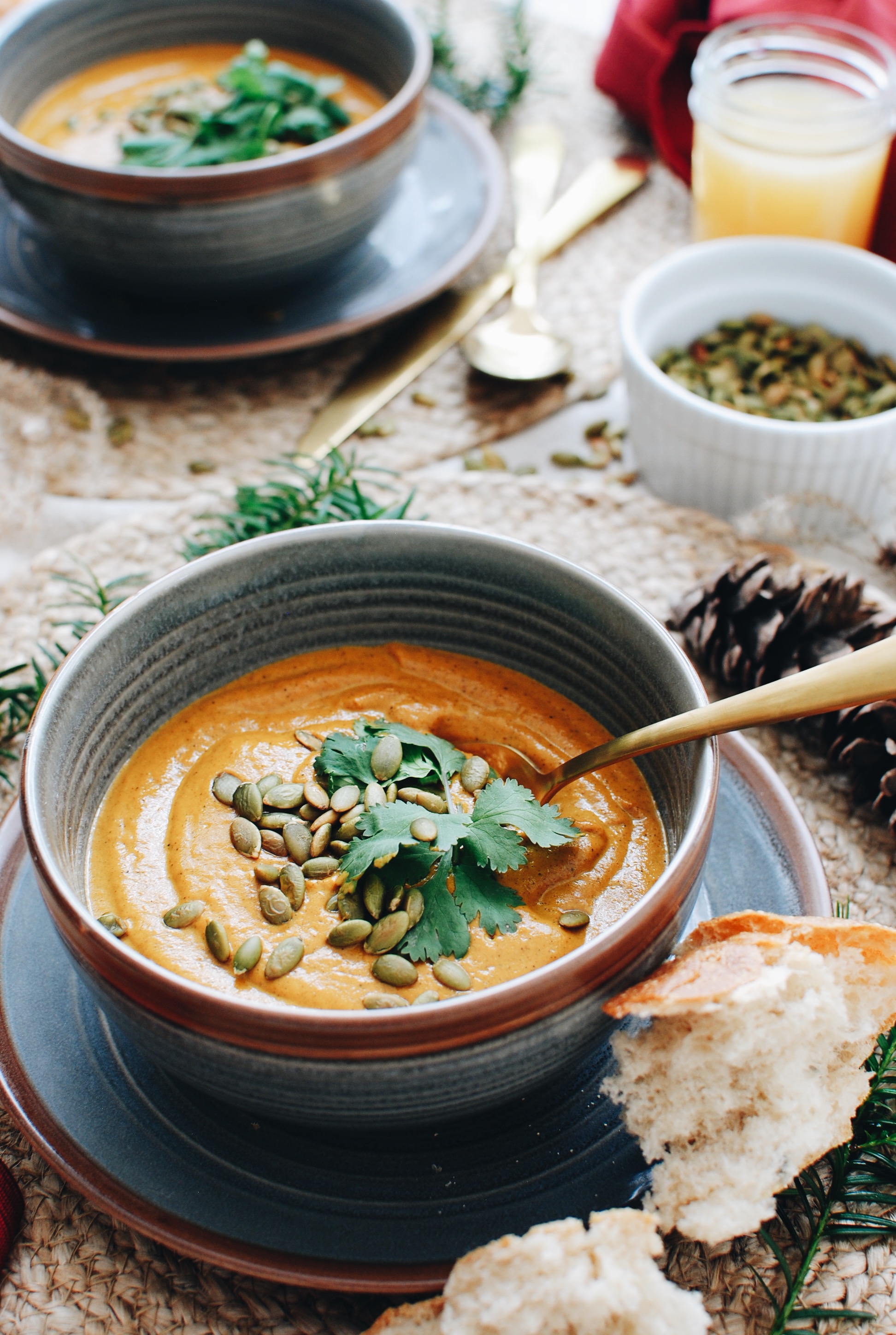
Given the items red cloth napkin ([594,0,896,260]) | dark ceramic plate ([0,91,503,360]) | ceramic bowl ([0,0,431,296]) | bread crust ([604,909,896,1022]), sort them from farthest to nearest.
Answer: red cloth napkin ([594,0,896,260])
dark ceramic plate ([0,91,503,360])
ceramic bowl ([0,0,431,296])
bread crust ([604,909,896,1022])

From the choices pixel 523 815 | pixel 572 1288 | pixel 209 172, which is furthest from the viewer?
pixel 209 172

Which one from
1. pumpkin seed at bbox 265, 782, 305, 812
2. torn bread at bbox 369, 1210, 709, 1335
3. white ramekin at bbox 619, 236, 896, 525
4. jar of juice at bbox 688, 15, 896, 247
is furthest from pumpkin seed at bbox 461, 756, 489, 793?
jar of juice at bbox 688, 15, 896, 247

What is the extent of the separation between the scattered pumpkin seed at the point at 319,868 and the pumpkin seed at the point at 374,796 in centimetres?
8

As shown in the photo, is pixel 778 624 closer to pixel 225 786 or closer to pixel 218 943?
pixel 225 786

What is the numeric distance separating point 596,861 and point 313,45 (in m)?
2.90

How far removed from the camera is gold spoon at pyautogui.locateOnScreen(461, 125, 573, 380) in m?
3.00

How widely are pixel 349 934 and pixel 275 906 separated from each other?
0.34ft

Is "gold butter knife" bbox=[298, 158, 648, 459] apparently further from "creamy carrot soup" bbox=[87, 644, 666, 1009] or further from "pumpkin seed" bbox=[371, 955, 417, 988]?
"pumpkin seed" bbox=[371, 955, 417, 988]

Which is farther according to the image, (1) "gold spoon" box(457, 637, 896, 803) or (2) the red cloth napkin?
(2) the red cloth napkin

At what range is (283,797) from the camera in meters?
1.68

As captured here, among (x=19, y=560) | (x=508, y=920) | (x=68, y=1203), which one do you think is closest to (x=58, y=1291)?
(x=68, y=1203)

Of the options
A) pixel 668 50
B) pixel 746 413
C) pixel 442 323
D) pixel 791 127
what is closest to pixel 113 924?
pixel 746 413

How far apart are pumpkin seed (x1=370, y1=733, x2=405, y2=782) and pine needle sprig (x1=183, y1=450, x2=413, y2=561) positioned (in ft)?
2.41

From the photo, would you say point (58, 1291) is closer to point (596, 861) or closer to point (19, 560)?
point (596, 861)
